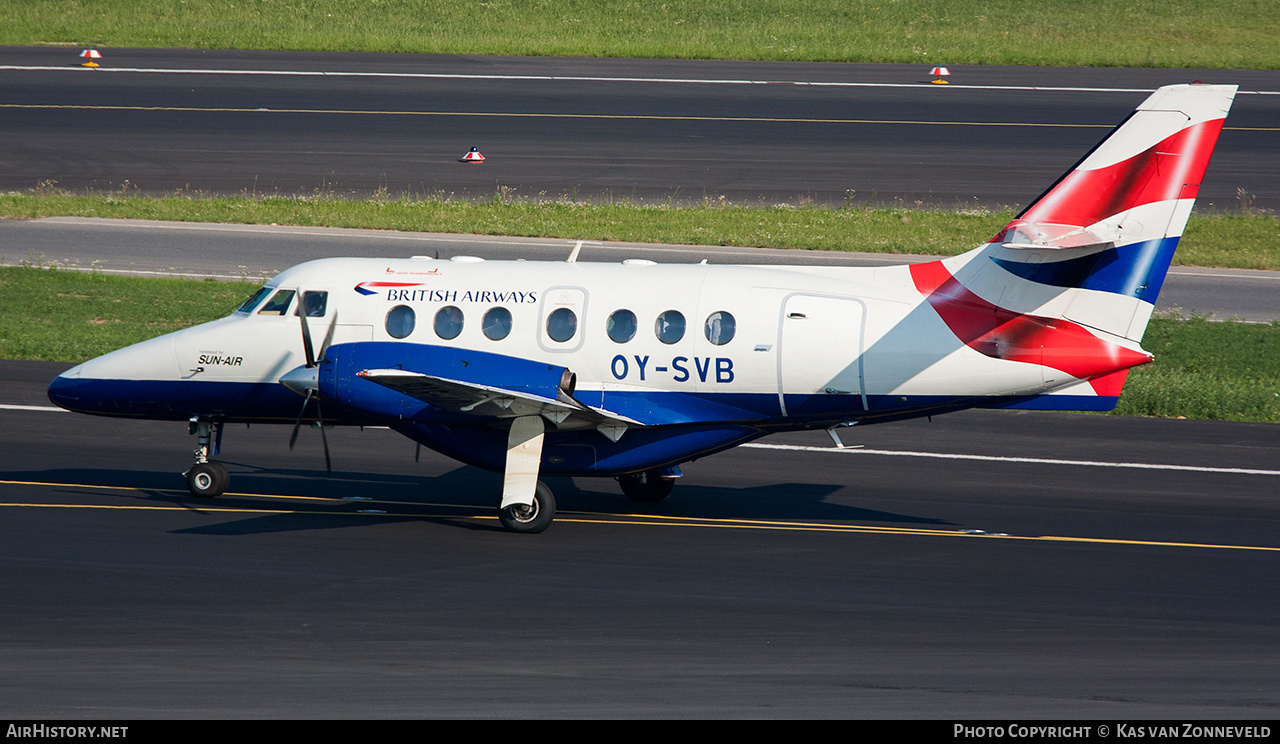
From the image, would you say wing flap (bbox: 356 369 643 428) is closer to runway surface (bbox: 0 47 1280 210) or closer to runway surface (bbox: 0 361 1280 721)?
runway surface (bbox: 0 361 1280 721)

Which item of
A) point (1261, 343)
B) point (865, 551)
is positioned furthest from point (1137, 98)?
point (865, 551)

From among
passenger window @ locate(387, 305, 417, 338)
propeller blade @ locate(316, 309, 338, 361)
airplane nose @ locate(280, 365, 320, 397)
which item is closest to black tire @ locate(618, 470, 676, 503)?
passenger window @ locate(387, 305, 417, 338)

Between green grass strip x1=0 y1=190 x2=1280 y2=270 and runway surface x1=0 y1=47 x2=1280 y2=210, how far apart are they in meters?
1.15

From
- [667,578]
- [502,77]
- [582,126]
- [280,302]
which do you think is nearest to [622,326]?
[667,578]

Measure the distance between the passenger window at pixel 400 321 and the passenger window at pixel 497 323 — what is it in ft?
2.96

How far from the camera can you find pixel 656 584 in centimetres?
1420

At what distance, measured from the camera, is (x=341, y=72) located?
47.8 m

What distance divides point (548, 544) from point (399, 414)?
7.67 feet

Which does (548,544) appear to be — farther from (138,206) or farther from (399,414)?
(138,206)

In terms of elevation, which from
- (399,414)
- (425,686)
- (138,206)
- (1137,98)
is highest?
(1137,98)

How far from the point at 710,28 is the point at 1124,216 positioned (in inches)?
1654

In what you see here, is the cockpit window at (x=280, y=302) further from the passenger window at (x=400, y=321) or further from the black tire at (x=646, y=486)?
the black tire at (x=646, y=486)

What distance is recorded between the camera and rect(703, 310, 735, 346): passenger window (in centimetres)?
1576

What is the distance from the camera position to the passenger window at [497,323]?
16.1 meters
